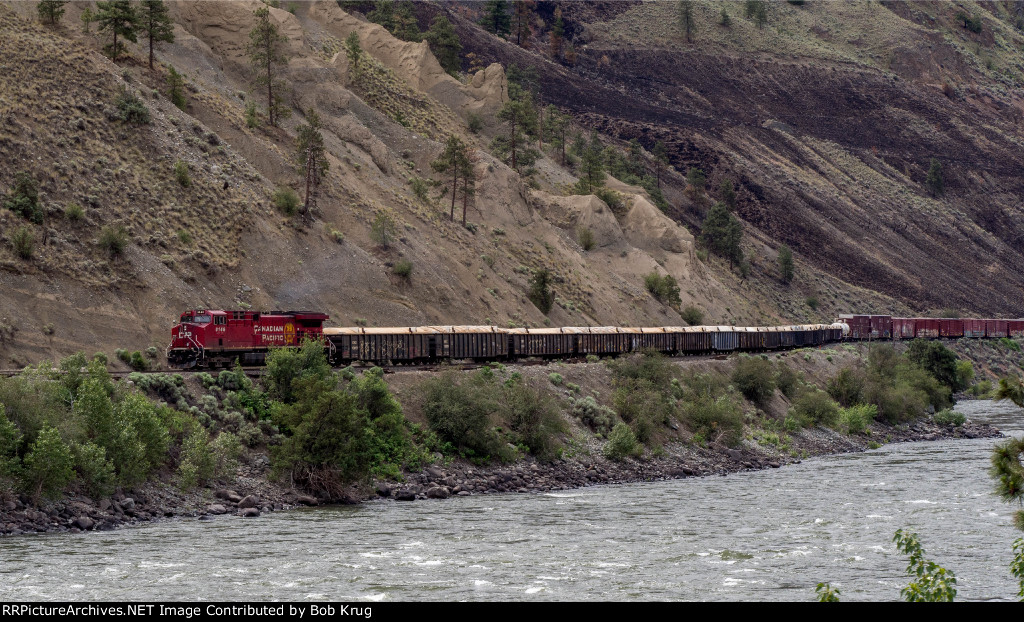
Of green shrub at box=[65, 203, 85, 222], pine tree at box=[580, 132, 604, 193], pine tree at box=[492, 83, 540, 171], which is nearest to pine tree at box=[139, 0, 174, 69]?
green shrub at box=[65, 203, 85, 222]

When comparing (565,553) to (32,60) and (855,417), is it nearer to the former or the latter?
(855,417)

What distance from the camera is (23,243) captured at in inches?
1898

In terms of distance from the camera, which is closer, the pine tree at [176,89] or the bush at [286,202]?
the bush at [286,202]

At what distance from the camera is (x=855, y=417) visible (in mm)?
67000

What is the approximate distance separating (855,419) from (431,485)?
3706cm

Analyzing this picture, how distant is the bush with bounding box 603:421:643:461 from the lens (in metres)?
49.0

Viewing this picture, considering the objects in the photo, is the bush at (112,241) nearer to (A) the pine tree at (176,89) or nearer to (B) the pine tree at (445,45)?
(A) the pine tree at (176,89)

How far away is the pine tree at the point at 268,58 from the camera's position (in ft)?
254

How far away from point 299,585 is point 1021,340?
382 feet

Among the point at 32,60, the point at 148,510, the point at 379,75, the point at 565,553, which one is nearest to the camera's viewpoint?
the point at 565,553

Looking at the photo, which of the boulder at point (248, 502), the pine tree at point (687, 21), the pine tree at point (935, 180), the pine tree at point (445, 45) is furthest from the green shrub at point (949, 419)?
the pine tree at point (687, 21)

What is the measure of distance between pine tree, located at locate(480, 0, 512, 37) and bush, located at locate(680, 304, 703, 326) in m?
83.8

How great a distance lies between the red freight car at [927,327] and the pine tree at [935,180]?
46.9 metres
